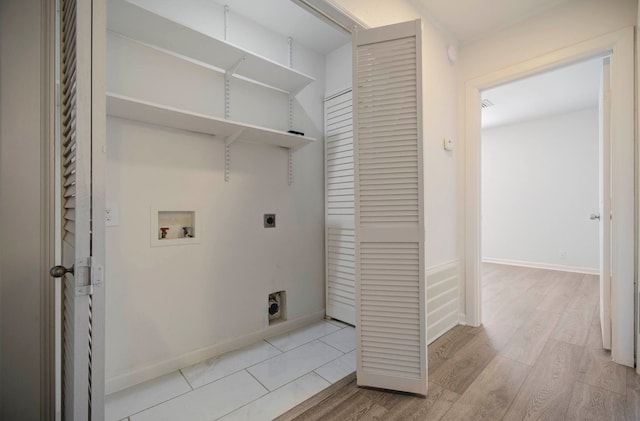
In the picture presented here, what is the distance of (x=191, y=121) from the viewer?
5.52 feet

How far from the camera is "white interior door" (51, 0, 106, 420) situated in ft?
2.40

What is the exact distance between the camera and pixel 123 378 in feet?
5.18

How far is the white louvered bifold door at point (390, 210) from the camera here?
1.50 m

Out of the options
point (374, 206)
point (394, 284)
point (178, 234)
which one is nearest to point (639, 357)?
point (394, 284)

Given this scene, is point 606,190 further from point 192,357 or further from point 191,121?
point 192,357

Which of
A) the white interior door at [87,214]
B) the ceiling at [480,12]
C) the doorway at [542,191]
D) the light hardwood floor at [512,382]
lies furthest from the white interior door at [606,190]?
the white interior door at [87,214]

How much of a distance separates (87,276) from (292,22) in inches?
88.3

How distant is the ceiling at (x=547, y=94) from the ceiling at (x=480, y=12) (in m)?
0.74

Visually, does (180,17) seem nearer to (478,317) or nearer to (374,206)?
(374,206)

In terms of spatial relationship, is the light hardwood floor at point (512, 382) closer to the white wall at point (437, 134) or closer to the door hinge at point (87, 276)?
the white wall at point (437, 134)

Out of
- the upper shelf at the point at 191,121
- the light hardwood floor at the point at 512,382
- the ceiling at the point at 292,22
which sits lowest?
the light hardwood floor at the point at 512,382

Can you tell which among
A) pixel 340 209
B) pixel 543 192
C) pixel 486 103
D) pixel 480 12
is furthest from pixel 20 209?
pixel 543 192

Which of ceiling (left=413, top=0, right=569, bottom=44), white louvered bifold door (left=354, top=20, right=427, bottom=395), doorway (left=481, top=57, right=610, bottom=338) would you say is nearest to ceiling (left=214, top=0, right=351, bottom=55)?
white louvered bifold door (left=354, top=20, right=427, bottom=395)

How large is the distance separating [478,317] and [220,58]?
9.63 feet
